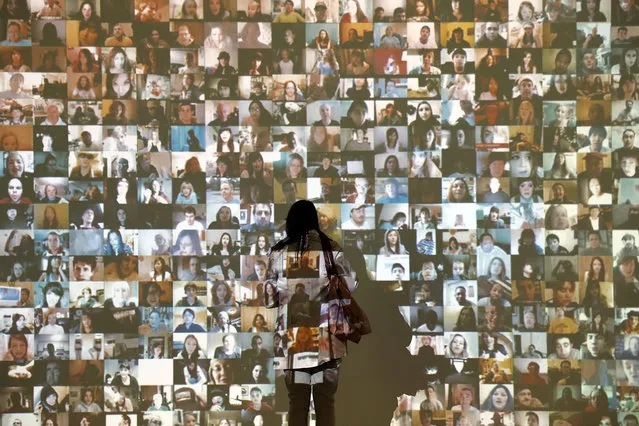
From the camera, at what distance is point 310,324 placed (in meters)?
4.36

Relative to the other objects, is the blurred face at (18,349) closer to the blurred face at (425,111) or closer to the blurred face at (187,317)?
the blurred face at (187,317)

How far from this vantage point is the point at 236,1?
5.43 meters

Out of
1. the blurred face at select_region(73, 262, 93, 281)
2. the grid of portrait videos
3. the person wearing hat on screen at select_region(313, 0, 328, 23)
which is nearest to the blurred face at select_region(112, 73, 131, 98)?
the grid of portrait videos

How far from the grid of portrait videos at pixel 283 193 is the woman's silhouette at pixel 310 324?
97cm

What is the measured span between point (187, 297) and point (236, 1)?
1.90m

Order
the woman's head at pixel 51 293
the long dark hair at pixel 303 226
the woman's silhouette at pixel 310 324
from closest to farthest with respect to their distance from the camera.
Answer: the woman's silhouette at pixel 310 324 → the long dark hair at pixel 303 226 → the woman's head at pixel 51 293

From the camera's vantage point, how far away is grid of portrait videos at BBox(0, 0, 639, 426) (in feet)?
17.7

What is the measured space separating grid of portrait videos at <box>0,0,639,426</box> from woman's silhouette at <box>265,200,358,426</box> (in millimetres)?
966

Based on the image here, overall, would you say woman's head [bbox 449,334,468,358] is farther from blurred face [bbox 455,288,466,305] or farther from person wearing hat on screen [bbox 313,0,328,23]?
person wearing hat on screen [bbox 313,0,328,23]

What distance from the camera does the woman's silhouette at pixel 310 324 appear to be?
170 inches

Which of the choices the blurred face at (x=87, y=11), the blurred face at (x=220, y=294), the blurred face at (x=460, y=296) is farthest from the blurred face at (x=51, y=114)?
the blurred face at (x=460, y=296)

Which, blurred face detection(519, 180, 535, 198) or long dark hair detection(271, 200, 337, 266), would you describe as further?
blurred face detection(519, 180, 535, 198)

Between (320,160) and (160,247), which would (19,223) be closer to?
Result: (160,247)

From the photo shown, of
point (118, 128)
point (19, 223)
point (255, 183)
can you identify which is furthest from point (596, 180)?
point (19, 223)
